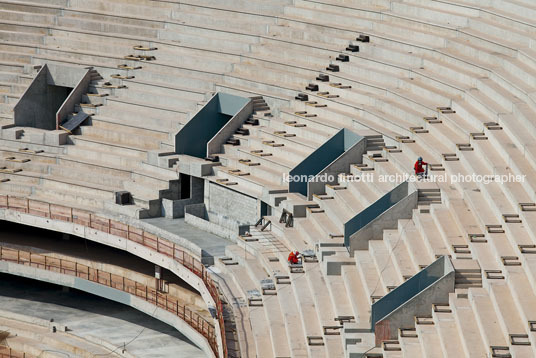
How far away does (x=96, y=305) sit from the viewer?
1331 inches

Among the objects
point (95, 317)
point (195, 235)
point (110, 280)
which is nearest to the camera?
point (195, 235)

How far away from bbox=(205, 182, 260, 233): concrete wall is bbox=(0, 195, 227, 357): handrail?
5.29 ft

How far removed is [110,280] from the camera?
31.8 metres

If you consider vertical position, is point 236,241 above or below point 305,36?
below

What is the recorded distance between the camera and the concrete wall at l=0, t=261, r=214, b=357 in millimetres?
→ 28562

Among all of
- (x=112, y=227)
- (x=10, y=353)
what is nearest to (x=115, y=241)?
(x=112, y=227)

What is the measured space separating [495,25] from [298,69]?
18.9 ft

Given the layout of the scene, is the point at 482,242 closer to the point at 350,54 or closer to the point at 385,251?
the point at 385,251

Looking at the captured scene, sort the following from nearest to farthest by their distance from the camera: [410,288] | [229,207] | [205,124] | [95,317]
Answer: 1. [410,288]
2. [229,207]
3. [95,317]
4. [205,124]

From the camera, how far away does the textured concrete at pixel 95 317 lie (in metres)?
30.6

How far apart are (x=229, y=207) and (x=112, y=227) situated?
2969 millimetres

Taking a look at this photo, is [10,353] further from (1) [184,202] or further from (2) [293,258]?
(2) [293,258]

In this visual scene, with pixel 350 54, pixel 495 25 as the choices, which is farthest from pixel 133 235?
pixel 495 25

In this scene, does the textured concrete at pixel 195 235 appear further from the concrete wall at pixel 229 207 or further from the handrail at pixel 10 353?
the handrail at pixel 10 353
